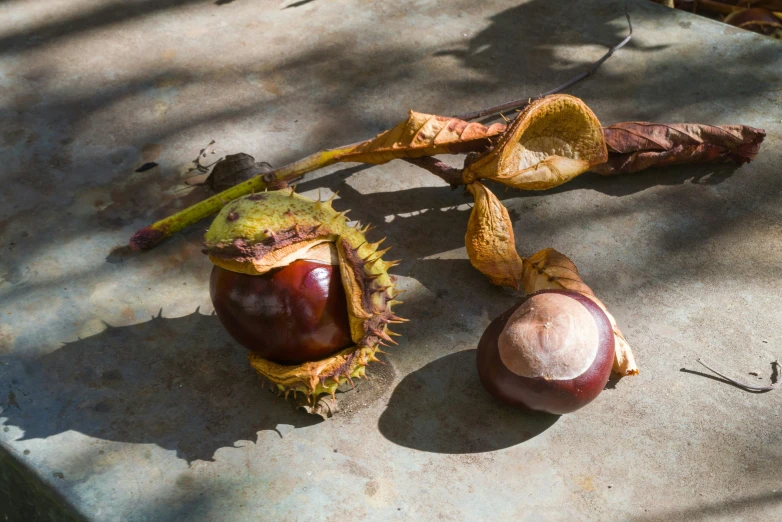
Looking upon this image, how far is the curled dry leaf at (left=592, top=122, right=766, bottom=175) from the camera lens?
2264 mm

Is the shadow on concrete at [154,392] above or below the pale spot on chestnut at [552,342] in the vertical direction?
below

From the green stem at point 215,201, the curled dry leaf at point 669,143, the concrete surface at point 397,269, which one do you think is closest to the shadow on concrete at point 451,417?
the concrete surface at point 397,269

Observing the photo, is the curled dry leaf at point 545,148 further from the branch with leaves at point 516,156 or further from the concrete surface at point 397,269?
the concrete surface at point 397,269

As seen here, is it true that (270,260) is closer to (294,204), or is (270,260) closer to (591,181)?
(294,204)

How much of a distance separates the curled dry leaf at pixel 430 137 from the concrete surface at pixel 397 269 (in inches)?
8.6

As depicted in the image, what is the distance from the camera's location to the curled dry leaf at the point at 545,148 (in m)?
2.03

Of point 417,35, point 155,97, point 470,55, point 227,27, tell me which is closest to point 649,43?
point 470,55

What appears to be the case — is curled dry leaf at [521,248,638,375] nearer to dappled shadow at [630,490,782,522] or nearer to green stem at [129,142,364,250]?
dappled shadow at [630,490,782,522]

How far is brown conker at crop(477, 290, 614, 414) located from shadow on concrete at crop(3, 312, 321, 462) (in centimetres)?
46

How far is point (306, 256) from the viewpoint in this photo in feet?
5.30

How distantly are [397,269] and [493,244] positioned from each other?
0.29 m

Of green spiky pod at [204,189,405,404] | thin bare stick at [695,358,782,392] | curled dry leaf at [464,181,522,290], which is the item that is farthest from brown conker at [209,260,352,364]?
thin bare stick at [695,358,782,392]

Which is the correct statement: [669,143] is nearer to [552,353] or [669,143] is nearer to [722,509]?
[552,353]

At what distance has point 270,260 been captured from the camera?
61.4 inches
